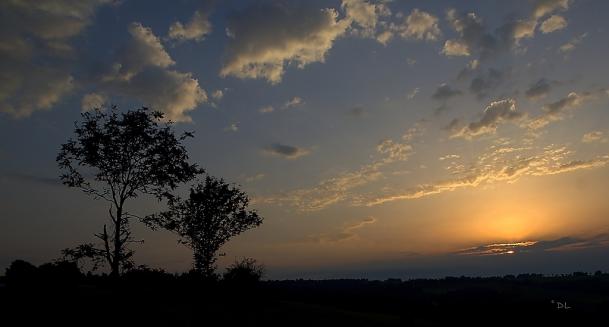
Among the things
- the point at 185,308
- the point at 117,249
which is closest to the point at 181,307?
the point at 185,308

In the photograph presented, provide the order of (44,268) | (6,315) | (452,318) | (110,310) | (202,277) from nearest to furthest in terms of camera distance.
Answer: (6,315)
(110,310)
(44,268)
(202,277)
(452,318)

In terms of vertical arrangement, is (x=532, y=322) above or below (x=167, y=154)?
below

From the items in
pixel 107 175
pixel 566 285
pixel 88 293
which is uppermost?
pixel 107 175

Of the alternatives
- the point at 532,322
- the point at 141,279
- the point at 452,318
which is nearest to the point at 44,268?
the point at 141,279

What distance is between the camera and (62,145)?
3597 cm

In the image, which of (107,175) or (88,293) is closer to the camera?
(107,175)

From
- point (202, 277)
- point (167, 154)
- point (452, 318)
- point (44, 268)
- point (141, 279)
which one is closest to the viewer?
point (167, 154)

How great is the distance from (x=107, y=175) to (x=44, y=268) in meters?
13.0

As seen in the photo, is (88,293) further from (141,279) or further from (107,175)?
(107,175)

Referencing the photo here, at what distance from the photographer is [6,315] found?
3145 centimetres

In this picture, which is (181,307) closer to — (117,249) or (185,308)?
(185,308)

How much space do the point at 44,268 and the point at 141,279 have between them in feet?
30.4

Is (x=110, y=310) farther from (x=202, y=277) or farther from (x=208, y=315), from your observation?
(x=202, y=277)

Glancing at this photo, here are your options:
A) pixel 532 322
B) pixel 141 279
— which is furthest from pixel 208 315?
pixel 532 322
